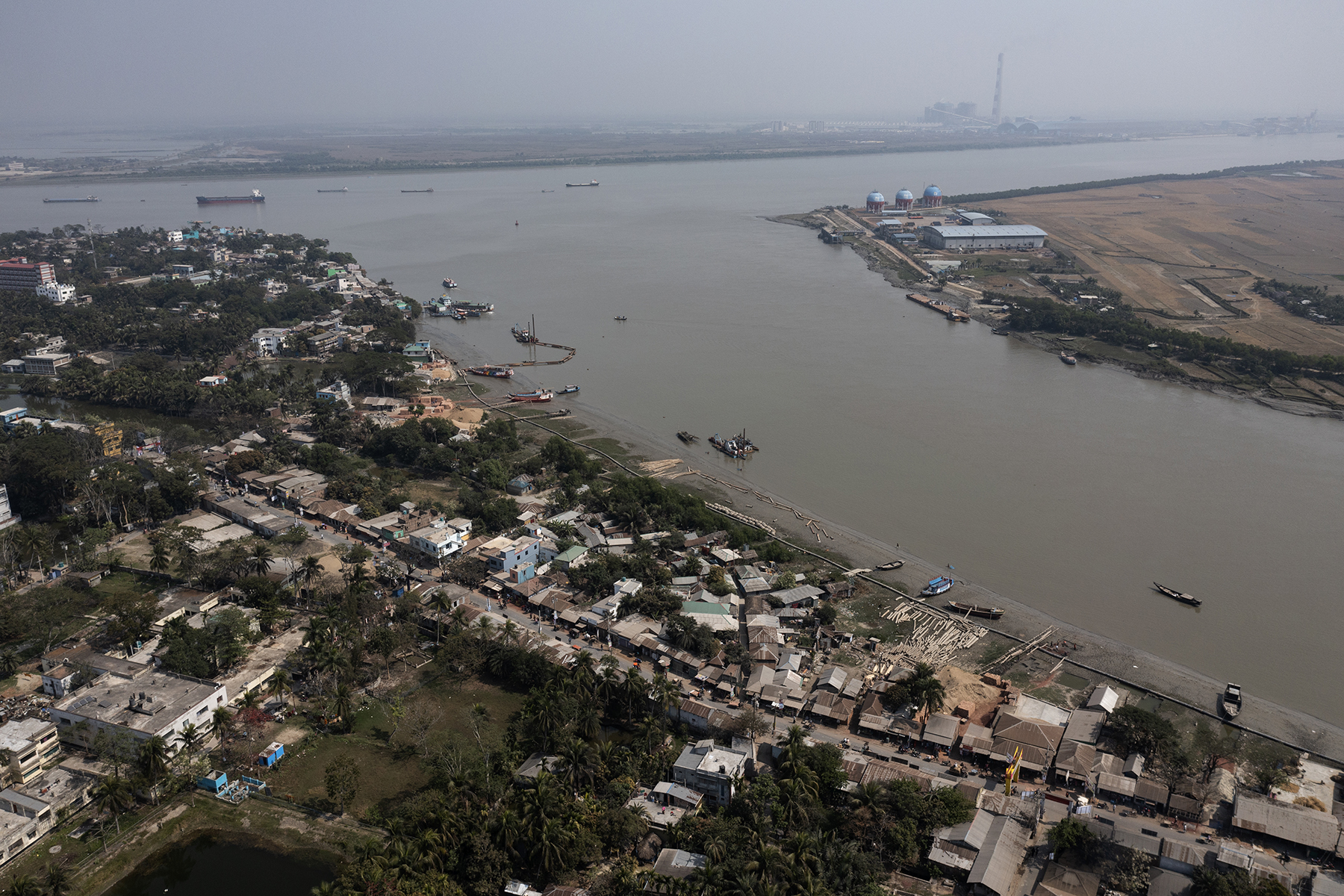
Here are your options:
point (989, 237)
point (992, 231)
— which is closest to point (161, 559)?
point (989, 237)

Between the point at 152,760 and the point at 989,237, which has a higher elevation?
the point at 989,237

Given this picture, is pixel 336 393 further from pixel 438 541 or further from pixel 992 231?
pixel 992 231

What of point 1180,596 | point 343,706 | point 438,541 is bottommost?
point 1180,596

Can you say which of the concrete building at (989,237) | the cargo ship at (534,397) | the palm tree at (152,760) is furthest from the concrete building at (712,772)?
the concrete building at (989,237)

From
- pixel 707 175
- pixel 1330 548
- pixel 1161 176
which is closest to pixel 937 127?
pixel 707 175

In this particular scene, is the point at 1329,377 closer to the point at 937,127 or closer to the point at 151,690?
the point at 151,690

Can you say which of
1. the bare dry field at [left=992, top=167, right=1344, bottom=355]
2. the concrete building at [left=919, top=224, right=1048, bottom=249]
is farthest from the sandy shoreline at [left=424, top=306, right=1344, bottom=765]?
the concrete building at [left=919, top=224, right=1048, bottom=249]

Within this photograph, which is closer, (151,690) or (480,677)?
(151,690)

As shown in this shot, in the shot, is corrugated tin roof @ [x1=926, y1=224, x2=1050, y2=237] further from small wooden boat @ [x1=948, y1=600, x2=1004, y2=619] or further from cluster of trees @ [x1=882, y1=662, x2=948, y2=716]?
cluster of trees @ [x1=882, y1=662, x2=948, y2=716]
